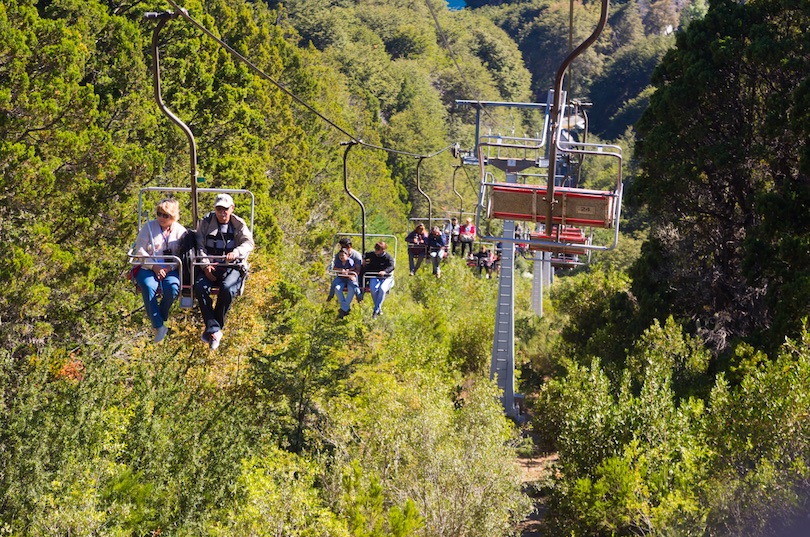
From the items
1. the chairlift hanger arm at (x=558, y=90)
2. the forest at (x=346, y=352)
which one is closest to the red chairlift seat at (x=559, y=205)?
the chairlift hanger arm at (x=558, y=90)

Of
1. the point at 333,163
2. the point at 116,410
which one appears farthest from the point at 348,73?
the point at 116,410

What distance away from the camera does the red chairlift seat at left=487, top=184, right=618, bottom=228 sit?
14.4 m

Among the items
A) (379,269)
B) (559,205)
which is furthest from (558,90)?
(379,269)

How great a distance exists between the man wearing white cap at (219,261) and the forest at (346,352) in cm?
895

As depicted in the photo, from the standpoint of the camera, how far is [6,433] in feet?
86.3

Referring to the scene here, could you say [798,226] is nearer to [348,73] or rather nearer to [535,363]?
[535,363]

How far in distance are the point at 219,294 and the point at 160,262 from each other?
75 cm

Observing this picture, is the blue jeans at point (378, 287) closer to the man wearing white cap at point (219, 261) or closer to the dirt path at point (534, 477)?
the man wearing white cap at point (219, 261)

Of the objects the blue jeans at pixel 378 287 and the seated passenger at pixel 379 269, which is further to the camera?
the blue jeans at pixel 378 287

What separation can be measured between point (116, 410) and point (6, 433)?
2643 millimetres

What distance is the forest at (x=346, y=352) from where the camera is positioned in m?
22.4

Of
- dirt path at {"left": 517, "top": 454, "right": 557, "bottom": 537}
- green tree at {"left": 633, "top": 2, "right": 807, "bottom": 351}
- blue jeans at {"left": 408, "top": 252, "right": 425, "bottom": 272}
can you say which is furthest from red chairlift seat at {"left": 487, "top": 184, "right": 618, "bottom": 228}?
dirt path at {"left": 517, "top": 454, "right": 557, "bottom": 537}

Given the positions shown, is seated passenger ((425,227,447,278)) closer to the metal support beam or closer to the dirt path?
the metal support beam

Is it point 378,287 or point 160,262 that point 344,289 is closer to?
point 378,287
